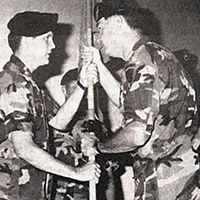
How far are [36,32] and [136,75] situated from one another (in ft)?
0.95

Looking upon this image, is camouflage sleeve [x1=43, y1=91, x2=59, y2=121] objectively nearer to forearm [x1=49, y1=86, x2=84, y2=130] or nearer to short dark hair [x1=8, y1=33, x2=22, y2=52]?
forearm [x1=49, y1=86, x2=84, y2=130]

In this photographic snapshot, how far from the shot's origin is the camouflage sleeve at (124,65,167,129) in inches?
36.3

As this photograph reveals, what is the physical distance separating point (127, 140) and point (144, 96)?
9 centimetres

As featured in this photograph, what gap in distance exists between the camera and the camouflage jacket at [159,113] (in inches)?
36.5

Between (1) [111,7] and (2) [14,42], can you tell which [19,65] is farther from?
(1) [111,7]

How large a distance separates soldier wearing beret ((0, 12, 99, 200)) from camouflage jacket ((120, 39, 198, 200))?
11cm

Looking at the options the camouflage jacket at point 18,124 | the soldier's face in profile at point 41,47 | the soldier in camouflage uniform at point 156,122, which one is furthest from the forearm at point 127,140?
the soldier's face in profile at point 41,47

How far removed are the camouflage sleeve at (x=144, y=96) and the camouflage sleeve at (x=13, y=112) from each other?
0.18 m

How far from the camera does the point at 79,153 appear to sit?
121 centimetres

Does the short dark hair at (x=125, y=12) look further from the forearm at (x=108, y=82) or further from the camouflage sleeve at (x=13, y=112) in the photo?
the camouflage sleeve at (x=13, y=112)

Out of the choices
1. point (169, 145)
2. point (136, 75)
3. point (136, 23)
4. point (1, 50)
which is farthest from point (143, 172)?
point (1, 50)

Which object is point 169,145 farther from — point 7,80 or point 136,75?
point 7,80

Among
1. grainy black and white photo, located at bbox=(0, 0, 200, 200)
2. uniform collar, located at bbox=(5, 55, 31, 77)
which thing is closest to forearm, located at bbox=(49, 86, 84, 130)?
grainy black and white photo, located at bbox=(0, 0, 200, 200)

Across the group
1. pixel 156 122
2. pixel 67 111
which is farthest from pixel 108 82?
pixel 156 122
